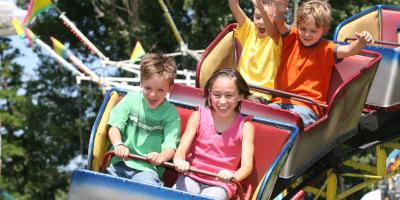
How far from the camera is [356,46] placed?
18.9 feet

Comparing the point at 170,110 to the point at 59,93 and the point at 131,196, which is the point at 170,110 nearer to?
the point at 131,196

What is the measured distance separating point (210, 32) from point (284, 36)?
14187 millimetres

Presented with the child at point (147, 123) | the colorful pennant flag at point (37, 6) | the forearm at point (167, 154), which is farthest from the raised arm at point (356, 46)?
the colorful pennant flag at point (37, 6)

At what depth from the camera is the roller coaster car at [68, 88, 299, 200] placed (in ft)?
14.8

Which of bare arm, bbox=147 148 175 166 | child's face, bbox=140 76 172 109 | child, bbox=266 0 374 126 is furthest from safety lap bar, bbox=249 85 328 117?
bare arm, bbox=147 148 175 166

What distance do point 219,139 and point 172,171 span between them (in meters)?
0.52

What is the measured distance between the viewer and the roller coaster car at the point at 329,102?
209 inches

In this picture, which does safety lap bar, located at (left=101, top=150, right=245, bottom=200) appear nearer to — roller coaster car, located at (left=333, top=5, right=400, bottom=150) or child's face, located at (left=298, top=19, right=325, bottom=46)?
child's face, located at (left=298, top=19, right=325, bottom=46)

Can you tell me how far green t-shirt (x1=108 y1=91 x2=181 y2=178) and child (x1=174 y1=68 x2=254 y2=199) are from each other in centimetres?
10

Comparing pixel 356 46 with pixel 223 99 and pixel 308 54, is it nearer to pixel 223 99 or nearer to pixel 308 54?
pixel 308 54

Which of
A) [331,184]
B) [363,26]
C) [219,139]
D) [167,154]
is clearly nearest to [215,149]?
[219,139]

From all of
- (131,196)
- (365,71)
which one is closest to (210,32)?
(365,71)

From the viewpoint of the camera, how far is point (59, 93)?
24.7 m

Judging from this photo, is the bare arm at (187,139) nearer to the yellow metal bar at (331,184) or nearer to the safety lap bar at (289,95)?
the safety lap bar at (289,95)
